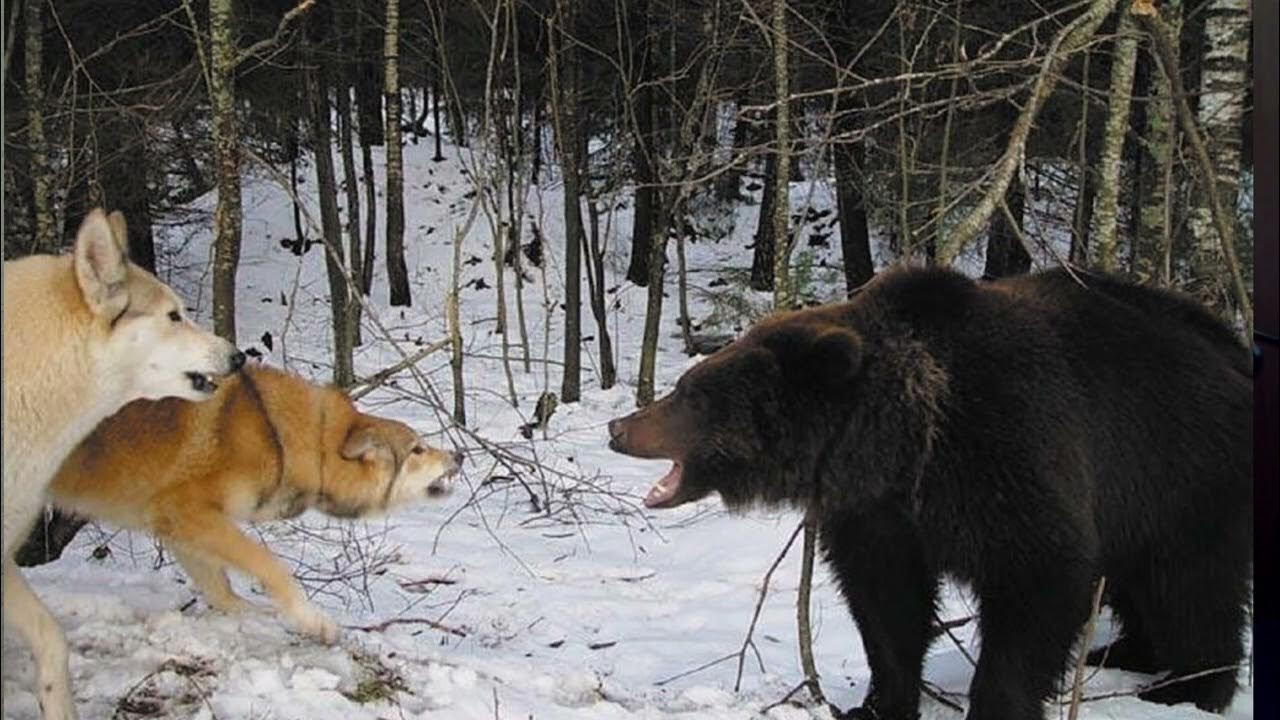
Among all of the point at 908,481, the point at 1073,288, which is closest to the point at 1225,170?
the point at 1073,288

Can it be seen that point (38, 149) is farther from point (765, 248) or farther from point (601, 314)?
point (765, 248)

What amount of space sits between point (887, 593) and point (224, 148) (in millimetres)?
5092

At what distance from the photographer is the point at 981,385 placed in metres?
4.37

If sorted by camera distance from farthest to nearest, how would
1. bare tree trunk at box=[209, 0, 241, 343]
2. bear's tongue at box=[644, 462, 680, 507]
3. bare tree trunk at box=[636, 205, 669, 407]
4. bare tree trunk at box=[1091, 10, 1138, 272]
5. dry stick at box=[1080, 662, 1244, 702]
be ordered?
bare tree trunk at box=[636, 205, 669, 407]
bare tree trunk at box=[209, 0, 241, 343]
bare tree trunk at box=[1091, 10, 1138, 272]
dry stick at box=[1080, 662, 1244, 702]
bear's tongue at box=[644, 462, 680, 507]

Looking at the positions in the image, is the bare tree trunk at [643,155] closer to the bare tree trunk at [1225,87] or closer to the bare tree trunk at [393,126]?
the bare tree trunk at [393,126]

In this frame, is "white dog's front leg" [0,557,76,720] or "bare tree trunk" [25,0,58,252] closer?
"white dog's front leg" [0,557,76,720]

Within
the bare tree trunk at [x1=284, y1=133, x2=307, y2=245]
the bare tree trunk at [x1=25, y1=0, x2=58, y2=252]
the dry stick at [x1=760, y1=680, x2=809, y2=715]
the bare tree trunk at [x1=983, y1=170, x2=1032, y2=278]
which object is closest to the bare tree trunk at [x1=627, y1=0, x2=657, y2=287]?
the bare tree trunk at [x1=983, y1=170, x2=1032, y2=278]

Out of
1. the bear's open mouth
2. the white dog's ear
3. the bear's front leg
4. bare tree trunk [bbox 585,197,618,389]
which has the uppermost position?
the white dog's ear

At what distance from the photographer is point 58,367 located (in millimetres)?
3500

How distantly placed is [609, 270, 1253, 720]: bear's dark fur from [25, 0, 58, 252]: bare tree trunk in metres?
5.08

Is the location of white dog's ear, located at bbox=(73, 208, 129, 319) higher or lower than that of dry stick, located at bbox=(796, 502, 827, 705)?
higher

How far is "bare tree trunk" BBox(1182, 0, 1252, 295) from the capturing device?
22.6ft

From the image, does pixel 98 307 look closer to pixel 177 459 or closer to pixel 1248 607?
pixel 177 459

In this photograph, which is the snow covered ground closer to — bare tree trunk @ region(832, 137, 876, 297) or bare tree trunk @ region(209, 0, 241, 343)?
bare tree trunk @ region(209, 0, 241, 343)
